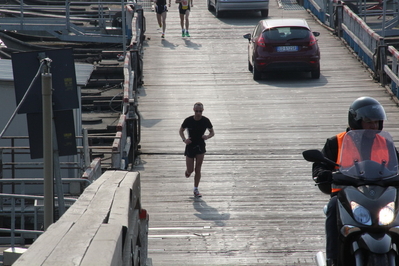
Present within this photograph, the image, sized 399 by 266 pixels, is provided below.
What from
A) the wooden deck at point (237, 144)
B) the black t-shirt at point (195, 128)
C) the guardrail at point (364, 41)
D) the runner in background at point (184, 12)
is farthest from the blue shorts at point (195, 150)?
the runner in background at point (184, 12)

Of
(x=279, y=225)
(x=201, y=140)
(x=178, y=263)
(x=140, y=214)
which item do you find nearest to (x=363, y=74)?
(x=201, y=140)

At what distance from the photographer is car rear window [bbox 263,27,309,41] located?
2028cm

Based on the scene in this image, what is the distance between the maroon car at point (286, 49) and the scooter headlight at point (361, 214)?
49.5 ft

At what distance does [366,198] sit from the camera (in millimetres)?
5430

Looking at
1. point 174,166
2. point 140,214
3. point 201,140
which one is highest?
point 140,214

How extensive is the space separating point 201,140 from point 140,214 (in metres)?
5.68

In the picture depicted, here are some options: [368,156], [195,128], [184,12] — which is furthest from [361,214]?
[184,12]

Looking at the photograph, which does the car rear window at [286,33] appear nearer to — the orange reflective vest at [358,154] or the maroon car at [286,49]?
the maroon car at [286,49]

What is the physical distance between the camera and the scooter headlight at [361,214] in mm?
5324

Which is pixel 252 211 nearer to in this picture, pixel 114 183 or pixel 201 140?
pixel 201 140

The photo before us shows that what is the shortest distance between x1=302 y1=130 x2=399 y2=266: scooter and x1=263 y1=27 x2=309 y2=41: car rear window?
14640 mm

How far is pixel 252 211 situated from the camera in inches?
444

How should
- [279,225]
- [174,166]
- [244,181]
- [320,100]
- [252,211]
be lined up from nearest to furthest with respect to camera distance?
1. [279,225]
2. [252,211]
3. [244,181]
4. [174,166]
5. [320,100]

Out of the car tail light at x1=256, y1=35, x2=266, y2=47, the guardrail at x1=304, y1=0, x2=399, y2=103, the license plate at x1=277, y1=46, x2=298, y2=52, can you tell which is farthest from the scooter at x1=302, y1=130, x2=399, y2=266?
the car tail light at x1=256, y1=35, x2=266, y2=47
